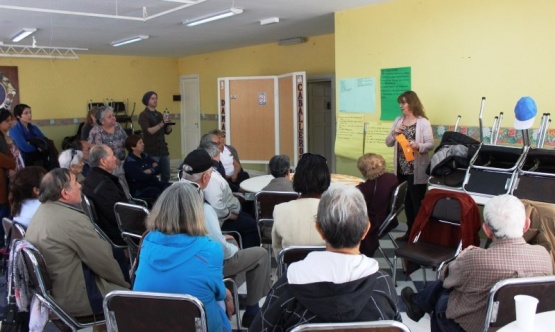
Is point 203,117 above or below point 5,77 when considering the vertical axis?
below

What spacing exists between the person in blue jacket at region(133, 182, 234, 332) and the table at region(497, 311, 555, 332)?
117 centimetres

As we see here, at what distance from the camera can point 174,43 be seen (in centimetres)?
1022

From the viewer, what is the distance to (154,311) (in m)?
2.02

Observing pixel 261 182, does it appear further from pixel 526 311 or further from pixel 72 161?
pixel 526 311

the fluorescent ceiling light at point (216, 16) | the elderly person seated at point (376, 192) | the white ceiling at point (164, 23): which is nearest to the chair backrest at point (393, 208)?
the elderly person seated at point (376, 192)

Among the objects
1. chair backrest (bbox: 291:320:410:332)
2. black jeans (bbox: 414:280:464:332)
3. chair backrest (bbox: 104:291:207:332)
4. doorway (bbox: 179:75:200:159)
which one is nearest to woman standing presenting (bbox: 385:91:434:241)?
black jeans (bbox: 414:280:464:332)

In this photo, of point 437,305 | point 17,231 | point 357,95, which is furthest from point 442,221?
point 357,95

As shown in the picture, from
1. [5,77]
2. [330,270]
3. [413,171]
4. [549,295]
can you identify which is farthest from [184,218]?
[5,77]

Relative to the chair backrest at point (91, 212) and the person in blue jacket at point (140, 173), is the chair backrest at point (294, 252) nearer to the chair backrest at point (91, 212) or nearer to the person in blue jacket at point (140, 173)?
the chair backrest at point (91, 212)

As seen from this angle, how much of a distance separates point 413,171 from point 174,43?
6.17 m

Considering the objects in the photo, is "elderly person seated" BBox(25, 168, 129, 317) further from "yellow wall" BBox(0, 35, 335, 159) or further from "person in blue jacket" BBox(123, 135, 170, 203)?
"yellow wall" BBox(0, 35, 335, 159)

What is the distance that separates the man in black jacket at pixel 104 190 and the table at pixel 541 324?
2.99 m

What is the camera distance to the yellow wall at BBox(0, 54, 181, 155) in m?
11.3

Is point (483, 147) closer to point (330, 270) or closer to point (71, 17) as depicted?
point (330, 270)
